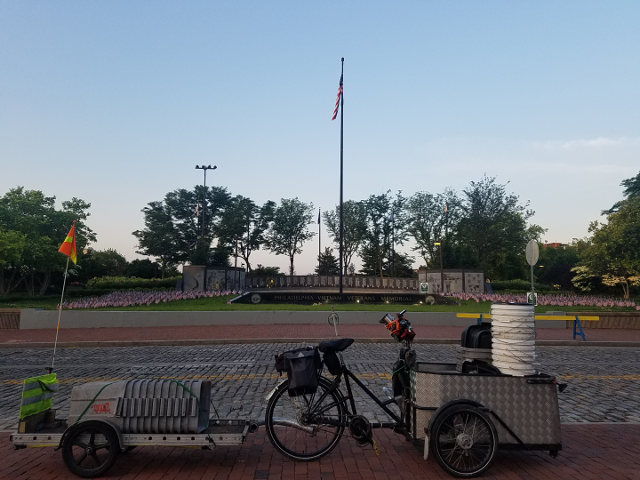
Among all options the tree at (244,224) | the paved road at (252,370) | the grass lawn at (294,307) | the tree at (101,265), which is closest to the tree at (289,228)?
the tree at (244,224)

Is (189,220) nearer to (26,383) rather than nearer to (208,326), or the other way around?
(208,326)

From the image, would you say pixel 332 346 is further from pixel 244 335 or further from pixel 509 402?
pixel 244 335

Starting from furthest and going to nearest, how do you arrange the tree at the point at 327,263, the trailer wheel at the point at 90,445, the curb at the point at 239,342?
the tree at the point at 327,263, the curb at the point at 239,342, the trailer wheel at the point at 90,445

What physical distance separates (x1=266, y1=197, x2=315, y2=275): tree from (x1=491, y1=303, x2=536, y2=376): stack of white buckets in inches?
2504

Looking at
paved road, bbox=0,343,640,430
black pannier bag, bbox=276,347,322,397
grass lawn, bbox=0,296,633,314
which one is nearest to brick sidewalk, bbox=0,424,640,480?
black pannier bag, bbox=276,347,322,397

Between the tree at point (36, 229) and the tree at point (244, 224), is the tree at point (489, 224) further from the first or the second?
the tree at point (36, 229)

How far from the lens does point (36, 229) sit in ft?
139

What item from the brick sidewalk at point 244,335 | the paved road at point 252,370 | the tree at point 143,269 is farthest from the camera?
the tree at point 143,269

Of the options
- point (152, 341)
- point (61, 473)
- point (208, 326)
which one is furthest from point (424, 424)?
point (208, 326)

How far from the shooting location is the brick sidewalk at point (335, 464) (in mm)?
3969

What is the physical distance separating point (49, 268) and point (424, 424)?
46695mm

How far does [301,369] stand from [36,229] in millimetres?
47051

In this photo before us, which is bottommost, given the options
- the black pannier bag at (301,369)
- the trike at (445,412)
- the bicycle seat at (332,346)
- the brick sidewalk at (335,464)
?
the brick sidewalk at (335,464)

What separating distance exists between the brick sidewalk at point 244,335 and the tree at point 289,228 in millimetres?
48782
